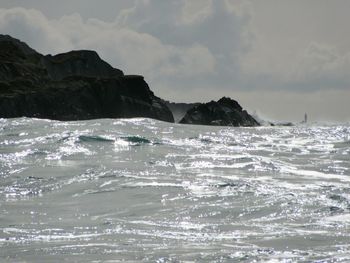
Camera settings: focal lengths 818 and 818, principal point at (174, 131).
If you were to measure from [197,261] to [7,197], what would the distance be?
13.3 metres

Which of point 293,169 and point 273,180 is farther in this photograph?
point 293,169

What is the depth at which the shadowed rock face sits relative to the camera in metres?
112

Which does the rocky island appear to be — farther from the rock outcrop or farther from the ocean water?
the ocean water

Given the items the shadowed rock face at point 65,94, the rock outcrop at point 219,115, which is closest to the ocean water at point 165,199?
the shadowed rock face at point 65,94

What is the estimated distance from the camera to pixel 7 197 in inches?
1201

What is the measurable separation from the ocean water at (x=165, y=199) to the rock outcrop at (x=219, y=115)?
77.6 m

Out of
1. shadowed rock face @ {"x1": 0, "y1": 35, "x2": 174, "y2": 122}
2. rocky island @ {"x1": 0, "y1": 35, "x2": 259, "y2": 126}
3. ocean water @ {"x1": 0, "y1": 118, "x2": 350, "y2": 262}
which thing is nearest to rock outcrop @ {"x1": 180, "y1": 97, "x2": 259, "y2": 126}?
rocky island @ {"x1": 0, "y1": 35, "x2": 259, "y2": 126}

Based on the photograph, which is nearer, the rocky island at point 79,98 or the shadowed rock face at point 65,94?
the shadowed rock face at point 65,94

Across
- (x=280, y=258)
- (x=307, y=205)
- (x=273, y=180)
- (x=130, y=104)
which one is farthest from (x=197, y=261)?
(x=130, y=104)

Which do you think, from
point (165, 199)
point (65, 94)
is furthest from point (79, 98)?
point (165, 199)

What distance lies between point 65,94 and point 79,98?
3251 millimetres

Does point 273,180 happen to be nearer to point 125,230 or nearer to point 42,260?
point 125,230

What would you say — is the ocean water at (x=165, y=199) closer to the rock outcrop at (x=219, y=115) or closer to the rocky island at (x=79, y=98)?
the rocky island at (x=79, y=98)

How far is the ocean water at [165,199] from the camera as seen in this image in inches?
816
